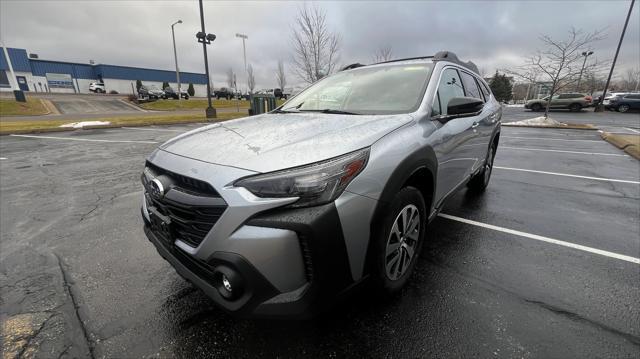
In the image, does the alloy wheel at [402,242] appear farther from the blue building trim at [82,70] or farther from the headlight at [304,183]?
the blue building trim at [82,70]

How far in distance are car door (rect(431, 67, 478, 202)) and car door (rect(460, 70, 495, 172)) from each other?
61mm

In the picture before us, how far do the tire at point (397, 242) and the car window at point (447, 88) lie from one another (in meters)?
0.94

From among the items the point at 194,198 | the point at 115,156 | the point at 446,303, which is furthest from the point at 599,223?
the point at 115,156

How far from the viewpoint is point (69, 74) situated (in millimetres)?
57906

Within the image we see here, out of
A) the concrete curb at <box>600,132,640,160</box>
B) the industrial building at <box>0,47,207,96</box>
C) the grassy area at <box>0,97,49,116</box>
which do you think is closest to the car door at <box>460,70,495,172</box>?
the concrete curb at <box>600,132,640,160</box>

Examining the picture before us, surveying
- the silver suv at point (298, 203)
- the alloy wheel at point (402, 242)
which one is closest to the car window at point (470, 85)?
the silver suv at point (298, 203)

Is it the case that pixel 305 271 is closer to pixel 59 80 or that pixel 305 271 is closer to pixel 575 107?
pixel 575 107

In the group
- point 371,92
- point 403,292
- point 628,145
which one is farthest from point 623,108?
point 403,292

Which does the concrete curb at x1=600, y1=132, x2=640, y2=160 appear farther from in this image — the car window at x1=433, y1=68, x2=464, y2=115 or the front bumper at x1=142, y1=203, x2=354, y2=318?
the front bumper at x1=142, y1=203, x2=354, y2=318

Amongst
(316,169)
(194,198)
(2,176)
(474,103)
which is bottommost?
(2,176)

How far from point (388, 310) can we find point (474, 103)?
6.09 feet

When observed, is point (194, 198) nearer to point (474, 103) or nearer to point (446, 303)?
point (446, 303)

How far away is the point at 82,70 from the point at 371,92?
253 ft

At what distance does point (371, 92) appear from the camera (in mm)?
2826
